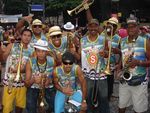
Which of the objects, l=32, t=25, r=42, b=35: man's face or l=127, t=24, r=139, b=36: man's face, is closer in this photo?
l=127, t=24, r=139, b=36: man's face

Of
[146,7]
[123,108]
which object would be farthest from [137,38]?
[146,7]

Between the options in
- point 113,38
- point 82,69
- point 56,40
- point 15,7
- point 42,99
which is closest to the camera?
point 42,99

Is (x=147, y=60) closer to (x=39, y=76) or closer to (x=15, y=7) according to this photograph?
(x=39, y=76)

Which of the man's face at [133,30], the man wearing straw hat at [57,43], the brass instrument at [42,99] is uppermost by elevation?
the man's face at [133,30]

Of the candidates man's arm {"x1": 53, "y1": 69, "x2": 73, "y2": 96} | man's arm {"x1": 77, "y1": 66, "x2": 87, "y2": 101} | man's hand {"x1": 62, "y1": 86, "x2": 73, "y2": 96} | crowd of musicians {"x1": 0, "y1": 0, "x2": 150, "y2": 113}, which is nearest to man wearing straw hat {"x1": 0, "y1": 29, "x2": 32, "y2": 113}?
crowd of musicians {"x1": 0, "y1": 0, "x2": 150, "y2": 113}

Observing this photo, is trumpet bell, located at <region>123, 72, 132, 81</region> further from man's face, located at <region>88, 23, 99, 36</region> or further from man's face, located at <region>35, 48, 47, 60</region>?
man's face, located at <region>35, 48, 47, 60</region>

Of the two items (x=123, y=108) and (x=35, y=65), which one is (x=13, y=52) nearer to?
(x=35, y=65)

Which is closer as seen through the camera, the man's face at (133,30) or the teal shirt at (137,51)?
the teal shirt at (137,51)

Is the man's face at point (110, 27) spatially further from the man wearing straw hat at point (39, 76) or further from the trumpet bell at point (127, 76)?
the man wearing straw hat at point (39, 76)

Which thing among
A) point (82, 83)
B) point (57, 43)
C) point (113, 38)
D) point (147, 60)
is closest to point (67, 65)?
point (82, 83)

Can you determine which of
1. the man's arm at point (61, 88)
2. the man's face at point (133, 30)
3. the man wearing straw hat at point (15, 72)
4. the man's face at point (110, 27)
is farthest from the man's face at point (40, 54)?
the man's face at point (110, 27)

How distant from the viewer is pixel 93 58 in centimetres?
717

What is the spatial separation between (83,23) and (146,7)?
625 centimetres

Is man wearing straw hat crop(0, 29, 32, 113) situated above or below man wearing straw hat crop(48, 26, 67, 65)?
below
